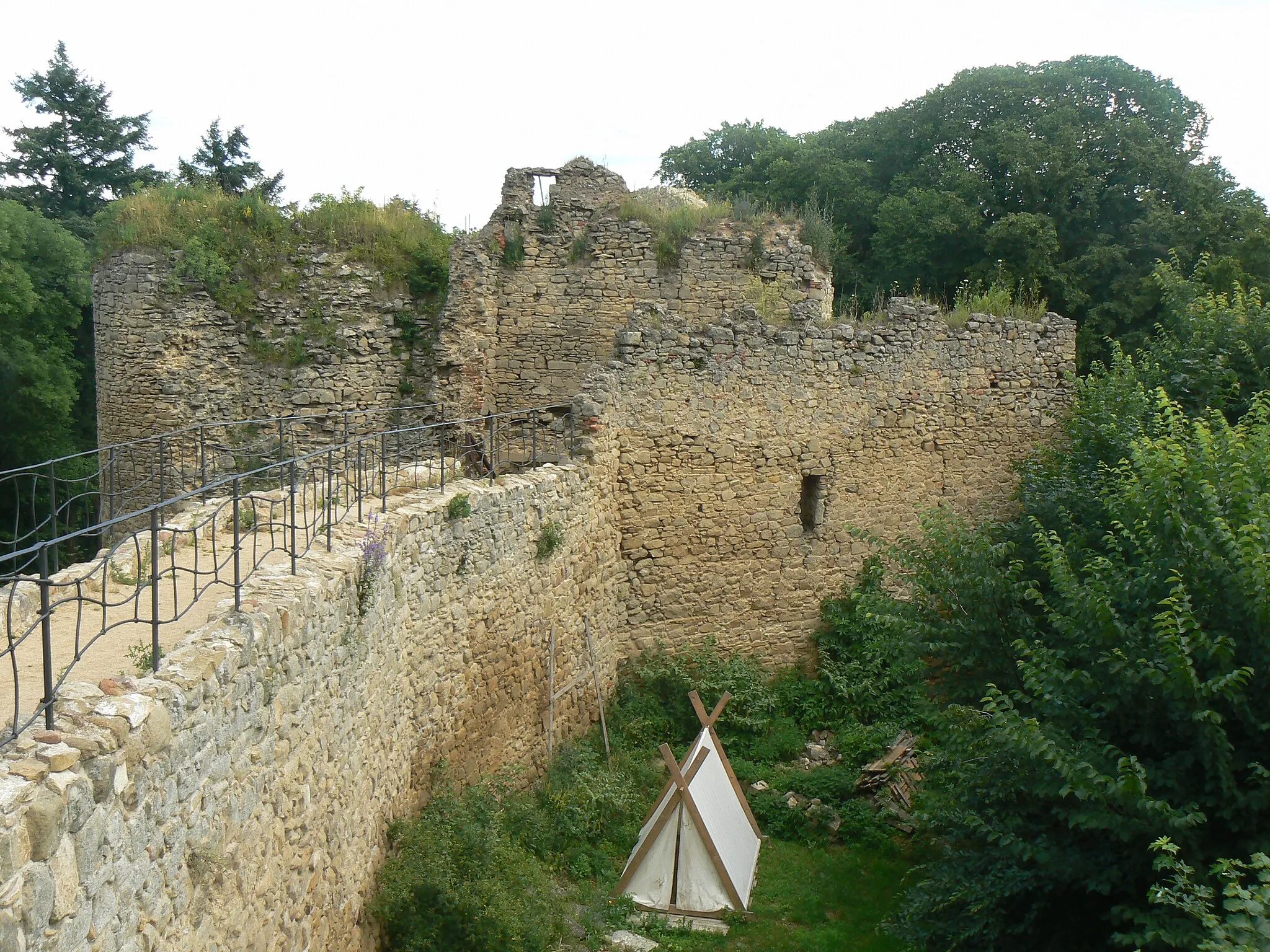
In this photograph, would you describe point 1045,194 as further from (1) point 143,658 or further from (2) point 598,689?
(1) point 143,658

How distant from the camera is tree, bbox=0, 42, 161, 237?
29703 mm

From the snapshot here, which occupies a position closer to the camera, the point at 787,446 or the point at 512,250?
the point at 787,446

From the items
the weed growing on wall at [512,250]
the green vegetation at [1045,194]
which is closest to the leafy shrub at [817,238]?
the weed growing on wall at [512,250]

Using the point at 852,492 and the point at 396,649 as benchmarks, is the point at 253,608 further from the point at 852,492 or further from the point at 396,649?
the point at 852,492

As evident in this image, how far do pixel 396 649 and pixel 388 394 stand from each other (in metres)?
7.44

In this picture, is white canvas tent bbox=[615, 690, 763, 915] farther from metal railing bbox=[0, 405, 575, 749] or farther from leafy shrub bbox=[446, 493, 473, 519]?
metal railing bbox=[0, 405, 575, 749]

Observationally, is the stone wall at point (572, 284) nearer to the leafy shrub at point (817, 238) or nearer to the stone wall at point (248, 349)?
the leafy shrub at point (817, 238)

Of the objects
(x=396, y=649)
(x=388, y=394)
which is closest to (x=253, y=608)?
(x=396, y=649)

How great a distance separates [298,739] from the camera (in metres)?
5.74

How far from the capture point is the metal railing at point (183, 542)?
13.8ft

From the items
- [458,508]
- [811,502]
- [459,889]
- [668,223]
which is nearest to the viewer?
[459,889]

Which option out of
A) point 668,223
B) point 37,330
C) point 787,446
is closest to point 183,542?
point 787,446

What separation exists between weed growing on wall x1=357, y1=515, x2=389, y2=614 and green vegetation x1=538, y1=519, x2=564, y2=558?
3.24 m

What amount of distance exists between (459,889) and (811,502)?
772 centimetres
